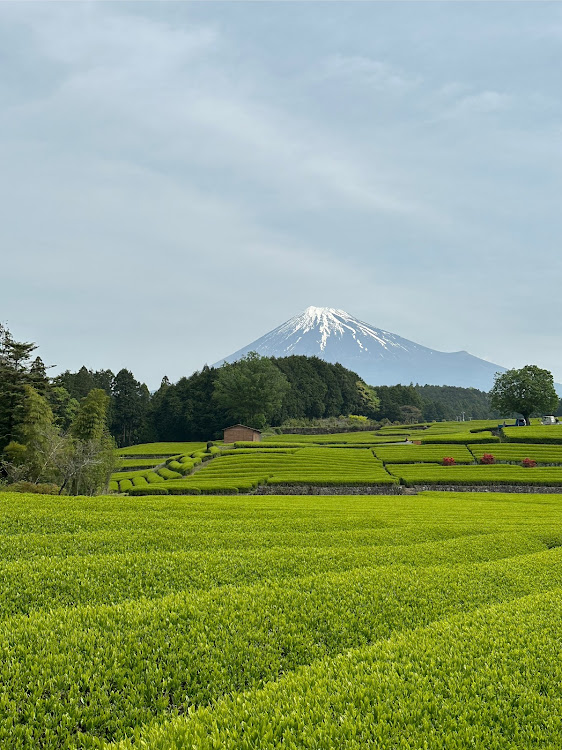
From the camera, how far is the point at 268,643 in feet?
21.7

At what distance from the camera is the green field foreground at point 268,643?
4.80 meters

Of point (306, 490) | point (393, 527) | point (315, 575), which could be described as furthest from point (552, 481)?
point (315, 575)

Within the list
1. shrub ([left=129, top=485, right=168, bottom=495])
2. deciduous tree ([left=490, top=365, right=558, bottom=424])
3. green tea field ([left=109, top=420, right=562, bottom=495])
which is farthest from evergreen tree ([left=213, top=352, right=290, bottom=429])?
shrub ([left=129, top=485, right=168, bottom=495])

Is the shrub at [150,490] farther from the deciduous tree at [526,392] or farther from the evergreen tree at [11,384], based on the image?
the deciduous tree at [526,392]

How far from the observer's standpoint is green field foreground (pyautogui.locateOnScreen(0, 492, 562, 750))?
4.80m

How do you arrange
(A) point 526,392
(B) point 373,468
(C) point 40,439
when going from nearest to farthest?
(C) point 40,439 < (B) point 373,468 < (A) point 526,392

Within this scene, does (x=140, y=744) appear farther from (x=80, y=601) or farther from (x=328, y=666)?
(x=80, y=601)

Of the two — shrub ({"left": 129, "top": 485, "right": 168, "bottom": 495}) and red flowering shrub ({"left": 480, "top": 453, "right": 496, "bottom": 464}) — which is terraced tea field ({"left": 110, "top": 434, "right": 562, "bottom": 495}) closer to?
shrub ({"left": 129, "top": 485, "right": 168, "bottom": 495})

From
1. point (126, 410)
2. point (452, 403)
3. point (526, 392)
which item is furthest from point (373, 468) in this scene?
point (452, 403)

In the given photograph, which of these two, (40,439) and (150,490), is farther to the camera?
(40,439)

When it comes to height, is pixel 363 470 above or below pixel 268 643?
below

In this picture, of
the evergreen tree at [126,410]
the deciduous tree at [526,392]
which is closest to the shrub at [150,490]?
the deciduous tree at [526,392]

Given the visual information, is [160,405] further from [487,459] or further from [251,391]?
[487,459]

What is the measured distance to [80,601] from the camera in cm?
779
